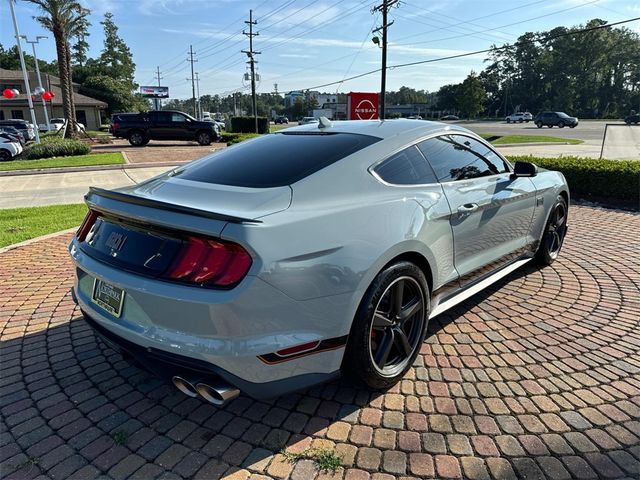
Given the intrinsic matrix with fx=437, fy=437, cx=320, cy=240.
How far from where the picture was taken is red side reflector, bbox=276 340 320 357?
2061mm

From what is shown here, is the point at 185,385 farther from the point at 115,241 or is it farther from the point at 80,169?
the point at 80,169

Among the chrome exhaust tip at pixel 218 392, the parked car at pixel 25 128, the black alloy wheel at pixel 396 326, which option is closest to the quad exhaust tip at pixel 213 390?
the chrome exhaust tip at pixel 218 392

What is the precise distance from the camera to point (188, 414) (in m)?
2.54

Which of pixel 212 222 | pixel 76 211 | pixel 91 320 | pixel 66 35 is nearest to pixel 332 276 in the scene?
pixel 212 222

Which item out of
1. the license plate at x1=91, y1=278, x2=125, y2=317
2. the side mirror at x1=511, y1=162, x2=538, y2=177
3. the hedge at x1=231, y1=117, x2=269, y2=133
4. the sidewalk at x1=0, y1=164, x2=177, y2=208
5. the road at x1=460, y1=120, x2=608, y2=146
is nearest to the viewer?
the license plate at x1=91, y1=278, x2=125, y2=317

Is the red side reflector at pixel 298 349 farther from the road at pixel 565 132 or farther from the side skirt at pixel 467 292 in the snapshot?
the road at pixel 565 132

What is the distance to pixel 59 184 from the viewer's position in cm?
1189

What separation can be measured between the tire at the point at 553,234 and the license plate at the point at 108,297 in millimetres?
4045

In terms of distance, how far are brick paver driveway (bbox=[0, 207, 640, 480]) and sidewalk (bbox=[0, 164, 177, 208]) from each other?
23.3 ft

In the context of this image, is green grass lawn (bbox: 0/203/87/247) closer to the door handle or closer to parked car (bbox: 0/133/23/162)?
the door handle

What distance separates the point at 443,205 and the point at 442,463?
156 centimetres

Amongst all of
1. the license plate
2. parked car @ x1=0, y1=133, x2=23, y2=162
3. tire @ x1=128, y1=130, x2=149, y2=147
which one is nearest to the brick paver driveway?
the license plate

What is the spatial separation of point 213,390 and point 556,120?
53.2 m

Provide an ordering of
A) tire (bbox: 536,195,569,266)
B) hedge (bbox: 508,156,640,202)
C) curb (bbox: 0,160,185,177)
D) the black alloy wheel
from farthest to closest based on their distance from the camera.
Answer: curb (bbox: 0,160,185,177) < hedge (bbox: 508,156,640,202) < tire (bbox: 536,195,569,266) < the black alloy wheel
